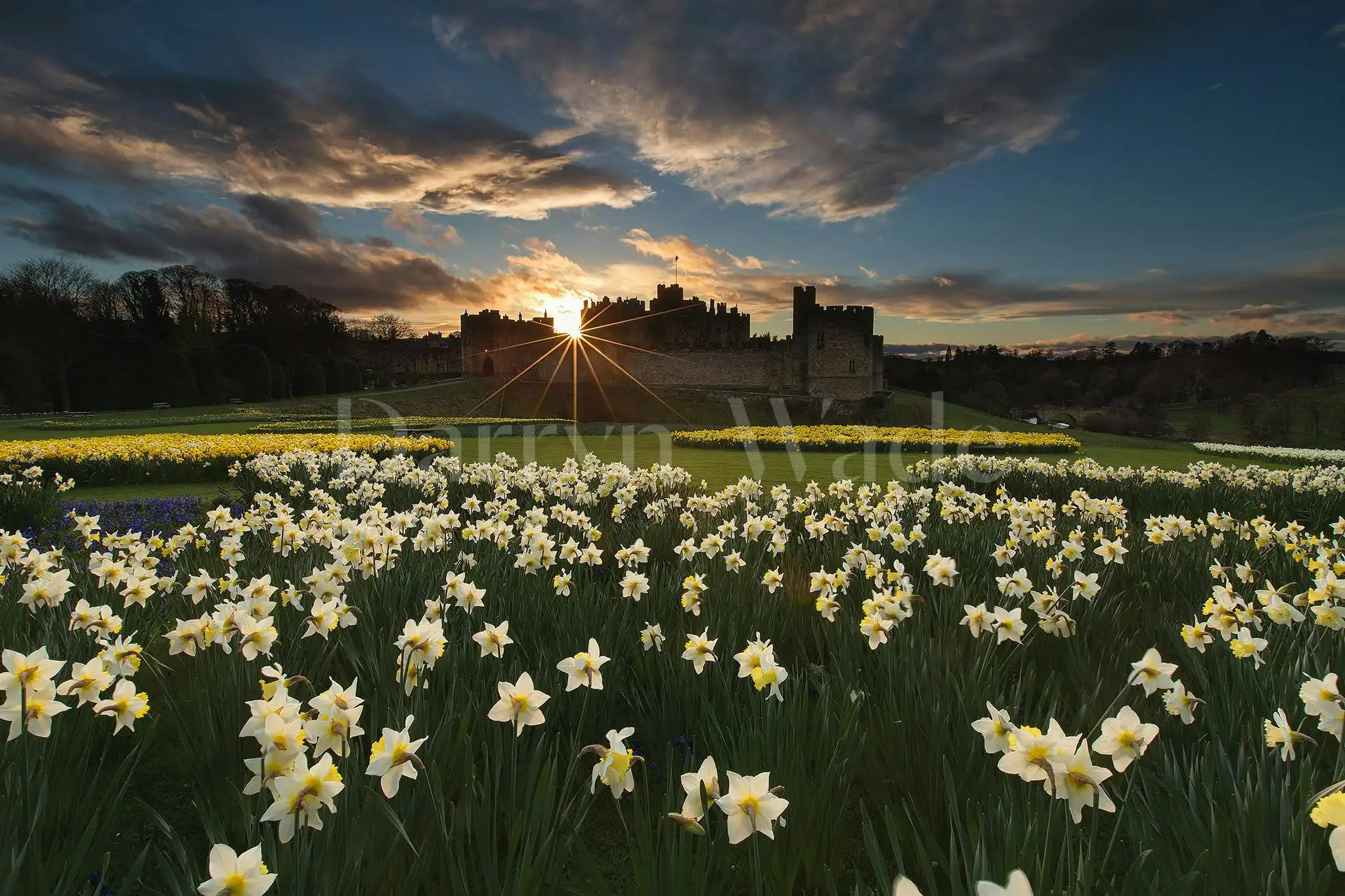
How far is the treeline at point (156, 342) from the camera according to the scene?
38500 mm

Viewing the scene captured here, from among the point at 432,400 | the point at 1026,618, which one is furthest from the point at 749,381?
the point at 1026,618

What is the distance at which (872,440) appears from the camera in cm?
1916

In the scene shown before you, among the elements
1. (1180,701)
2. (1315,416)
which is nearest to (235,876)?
(1180,701)

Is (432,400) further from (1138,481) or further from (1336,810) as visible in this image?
(1336,810)

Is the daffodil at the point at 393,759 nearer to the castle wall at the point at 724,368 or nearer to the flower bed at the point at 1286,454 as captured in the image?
the flower bed at the point at 1286,454

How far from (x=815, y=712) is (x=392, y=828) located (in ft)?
4.44

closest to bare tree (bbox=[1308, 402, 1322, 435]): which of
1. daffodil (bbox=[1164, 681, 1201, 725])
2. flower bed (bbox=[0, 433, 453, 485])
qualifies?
flower bed (bbox=[0, 433, 453, 485])

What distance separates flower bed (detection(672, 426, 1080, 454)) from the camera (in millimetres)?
19375

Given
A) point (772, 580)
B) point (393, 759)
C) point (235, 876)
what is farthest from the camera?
point (772, 580)

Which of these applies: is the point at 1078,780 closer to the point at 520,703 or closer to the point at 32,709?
the point at 520,703

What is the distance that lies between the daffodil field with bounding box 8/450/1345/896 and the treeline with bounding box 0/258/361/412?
46859 mm

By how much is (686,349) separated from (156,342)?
39.4 m

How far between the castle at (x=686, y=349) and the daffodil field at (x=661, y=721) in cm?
4911

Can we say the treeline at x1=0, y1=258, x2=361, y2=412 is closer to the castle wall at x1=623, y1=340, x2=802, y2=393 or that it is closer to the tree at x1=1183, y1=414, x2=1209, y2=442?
the castle wall at x1=623, y1=340, x2=802, y2=393
